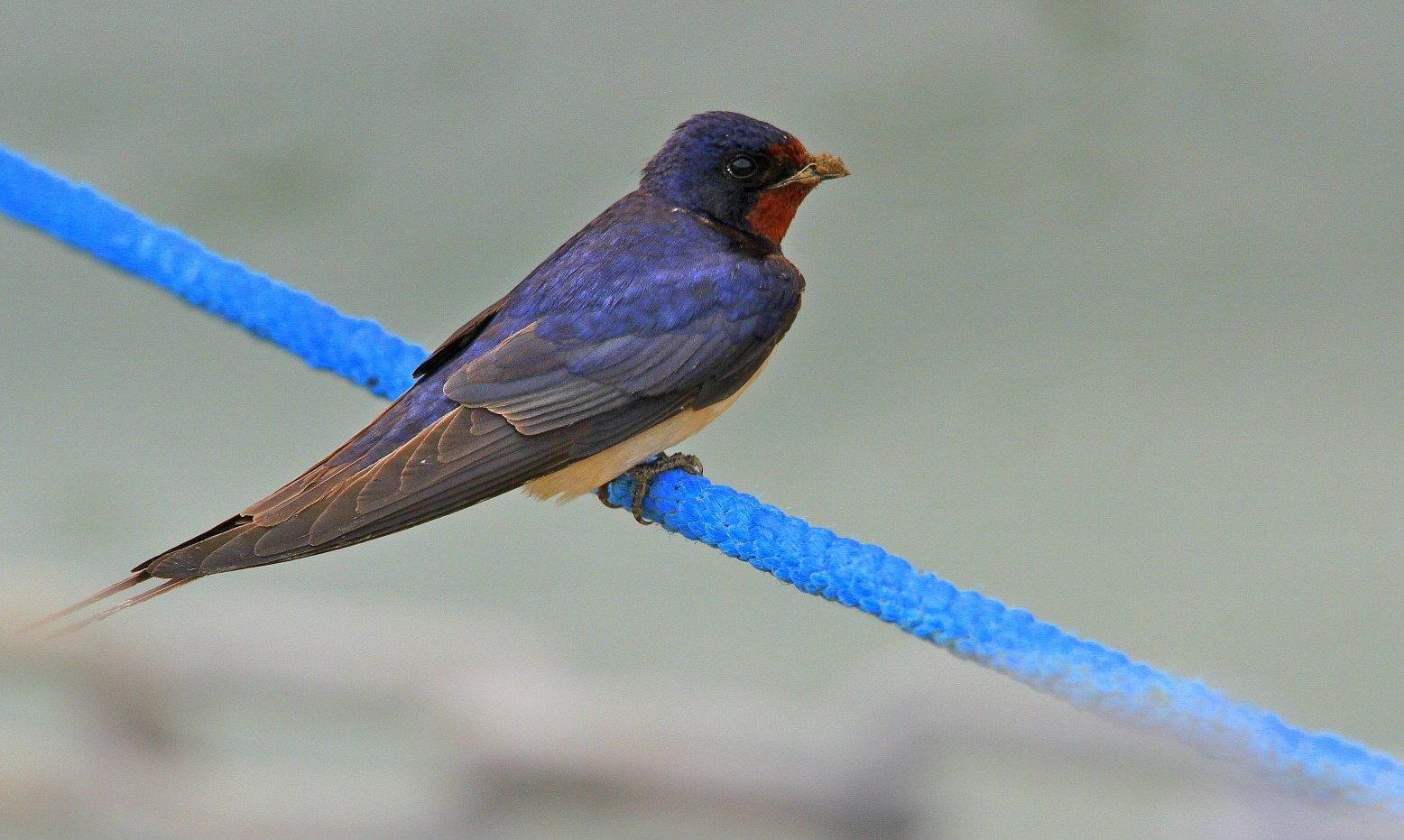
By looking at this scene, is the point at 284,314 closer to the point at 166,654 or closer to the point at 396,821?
the point at 166,654

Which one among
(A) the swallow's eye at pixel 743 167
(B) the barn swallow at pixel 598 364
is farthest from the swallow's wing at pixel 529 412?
(A) the swallow's eye at pixel 743 167

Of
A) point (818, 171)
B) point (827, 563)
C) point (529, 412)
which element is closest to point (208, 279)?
point (529, 412)

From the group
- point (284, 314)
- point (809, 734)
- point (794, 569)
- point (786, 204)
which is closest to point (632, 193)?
point (786, 204)

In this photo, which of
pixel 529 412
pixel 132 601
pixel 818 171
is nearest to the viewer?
pixel 132 601

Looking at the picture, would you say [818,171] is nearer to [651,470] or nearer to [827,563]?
[651,470]

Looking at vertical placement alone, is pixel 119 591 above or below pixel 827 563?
below

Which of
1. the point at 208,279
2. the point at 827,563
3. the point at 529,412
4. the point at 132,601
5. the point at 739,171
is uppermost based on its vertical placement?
the point at 739,171

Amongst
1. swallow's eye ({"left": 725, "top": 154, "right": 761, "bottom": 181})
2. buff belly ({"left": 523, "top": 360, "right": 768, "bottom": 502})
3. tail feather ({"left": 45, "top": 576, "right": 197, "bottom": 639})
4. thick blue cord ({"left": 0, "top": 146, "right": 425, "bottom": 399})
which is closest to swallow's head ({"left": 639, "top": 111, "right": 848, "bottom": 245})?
swallow's eye ({"left": 725, "top": 154, "right": 761, "bottom": 181})

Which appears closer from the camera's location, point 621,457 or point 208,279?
point 621,457

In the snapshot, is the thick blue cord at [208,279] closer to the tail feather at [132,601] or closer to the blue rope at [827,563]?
the blue rope at [827,563]
